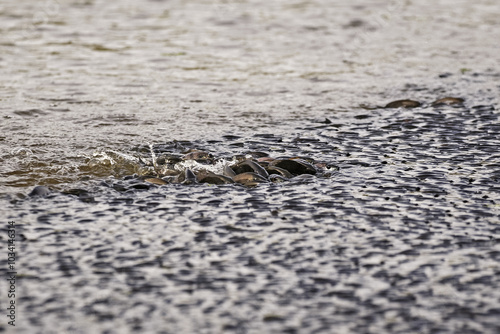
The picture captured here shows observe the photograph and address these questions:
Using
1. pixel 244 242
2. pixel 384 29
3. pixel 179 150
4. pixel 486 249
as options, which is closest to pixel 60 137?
pixel 179 150

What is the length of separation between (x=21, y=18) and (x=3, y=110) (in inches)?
208

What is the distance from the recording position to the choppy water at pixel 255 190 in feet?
10.8

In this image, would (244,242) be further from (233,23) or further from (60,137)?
(233,23)

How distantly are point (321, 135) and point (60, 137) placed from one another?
82.8 inches

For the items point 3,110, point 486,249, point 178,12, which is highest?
point 178,12

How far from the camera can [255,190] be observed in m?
4.77

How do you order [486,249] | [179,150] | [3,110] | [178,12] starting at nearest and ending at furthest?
1. [486,249]
2. [179,150]
3. [3,110]
4. [178,12]

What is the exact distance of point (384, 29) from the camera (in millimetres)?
11320

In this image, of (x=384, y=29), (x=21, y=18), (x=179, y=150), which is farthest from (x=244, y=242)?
(x=21, y=18)

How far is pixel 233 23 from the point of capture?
11.6 m

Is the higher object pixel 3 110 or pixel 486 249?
pixel 3 110

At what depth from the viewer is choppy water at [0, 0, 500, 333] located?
3285 mm

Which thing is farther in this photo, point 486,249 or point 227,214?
point 227,214

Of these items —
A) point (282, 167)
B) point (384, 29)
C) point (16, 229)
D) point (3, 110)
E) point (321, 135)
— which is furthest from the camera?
point (384, 29)
